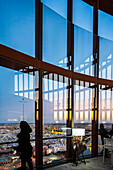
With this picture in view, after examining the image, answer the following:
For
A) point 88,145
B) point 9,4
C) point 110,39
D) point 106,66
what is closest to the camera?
point 9,4

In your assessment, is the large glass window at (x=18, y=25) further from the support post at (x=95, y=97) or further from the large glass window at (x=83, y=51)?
the support post at (x=95, y=97)

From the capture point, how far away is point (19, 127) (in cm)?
395

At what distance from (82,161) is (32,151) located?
1.75m

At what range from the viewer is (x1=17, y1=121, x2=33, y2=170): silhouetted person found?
3.88m

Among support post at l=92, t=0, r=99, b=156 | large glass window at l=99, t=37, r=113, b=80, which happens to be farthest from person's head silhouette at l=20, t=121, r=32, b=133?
large glass window at l=99, t=37, r=113, b=80

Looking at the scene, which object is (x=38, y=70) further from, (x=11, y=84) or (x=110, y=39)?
(x=110, y=39)

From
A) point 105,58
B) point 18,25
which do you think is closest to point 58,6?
point 18,25

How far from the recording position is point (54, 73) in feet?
16.2

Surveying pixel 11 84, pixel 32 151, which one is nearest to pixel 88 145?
pixel 32 151

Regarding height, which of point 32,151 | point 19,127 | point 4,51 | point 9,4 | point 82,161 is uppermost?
point 9,4

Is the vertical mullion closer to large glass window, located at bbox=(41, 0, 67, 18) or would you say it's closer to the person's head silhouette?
the person's head silhouette

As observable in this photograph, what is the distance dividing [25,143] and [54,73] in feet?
6.85

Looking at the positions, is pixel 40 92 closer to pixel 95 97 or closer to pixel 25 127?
pixel 25 127

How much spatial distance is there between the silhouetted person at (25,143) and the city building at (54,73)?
146 millimetres
